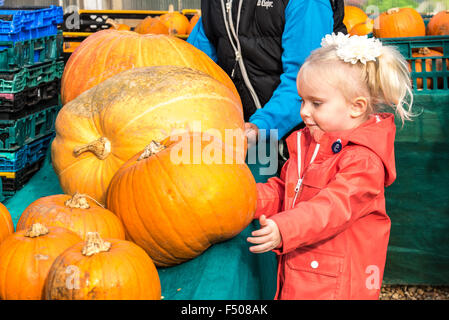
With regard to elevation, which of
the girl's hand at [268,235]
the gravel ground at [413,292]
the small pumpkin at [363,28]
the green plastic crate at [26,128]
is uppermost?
the small pumpkin at [363,28]

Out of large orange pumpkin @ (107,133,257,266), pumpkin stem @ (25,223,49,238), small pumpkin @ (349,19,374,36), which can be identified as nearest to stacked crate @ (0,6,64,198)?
large orange pumpkin @ (107,133,257,266)

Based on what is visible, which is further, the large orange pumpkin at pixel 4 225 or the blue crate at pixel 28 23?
the blue crate at pixel 28 23

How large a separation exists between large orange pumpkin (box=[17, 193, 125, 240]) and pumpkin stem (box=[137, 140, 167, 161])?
9.7 inches

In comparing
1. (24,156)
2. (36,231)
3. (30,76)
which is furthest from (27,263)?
(30,76)

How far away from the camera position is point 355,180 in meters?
1.95

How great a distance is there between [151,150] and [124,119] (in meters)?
0.28

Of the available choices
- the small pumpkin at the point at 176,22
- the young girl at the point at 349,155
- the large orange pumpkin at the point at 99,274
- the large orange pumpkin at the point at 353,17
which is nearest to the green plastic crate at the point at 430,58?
the young girl at the point at 349,155

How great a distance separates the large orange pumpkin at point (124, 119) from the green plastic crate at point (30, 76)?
71 centimetres

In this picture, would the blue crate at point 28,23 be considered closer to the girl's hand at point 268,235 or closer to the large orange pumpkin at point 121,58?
the large orange pumpkin at point 121,58

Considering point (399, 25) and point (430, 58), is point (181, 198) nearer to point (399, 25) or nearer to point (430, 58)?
point (430, 58)

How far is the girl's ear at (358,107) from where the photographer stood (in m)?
2.13

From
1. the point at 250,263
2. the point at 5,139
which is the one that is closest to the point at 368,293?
the point at 250,263

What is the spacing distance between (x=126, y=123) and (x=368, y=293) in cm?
119

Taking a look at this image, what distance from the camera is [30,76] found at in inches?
125
